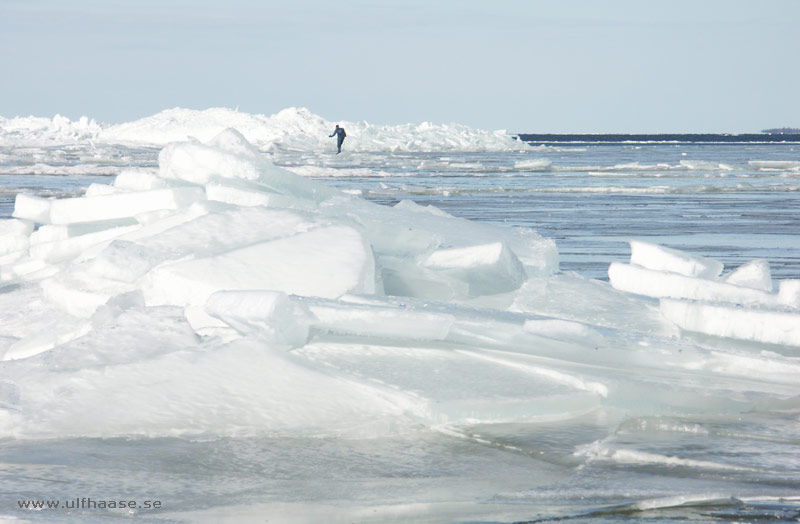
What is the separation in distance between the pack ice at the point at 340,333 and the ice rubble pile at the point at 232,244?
0.04 ft

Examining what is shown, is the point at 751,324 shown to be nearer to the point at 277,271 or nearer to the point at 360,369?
the point at 360,369

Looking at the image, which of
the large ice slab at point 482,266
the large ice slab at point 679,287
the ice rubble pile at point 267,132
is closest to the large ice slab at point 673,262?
the large ice slab at point 679,287

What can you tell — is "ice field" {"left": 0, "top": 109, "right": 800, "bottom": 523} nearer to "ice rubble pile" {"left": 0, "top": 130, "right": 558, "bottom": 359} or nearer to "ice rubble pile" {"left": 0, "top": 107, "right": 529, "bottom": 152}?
"ice rubble pile" {"left": 0, "top": 130, "right": 558, "bottom": 359}

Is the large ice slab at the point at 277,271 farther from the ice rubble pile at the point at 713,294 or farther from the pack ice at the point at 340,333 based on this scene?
the ice rubble pile at the point at 713,294

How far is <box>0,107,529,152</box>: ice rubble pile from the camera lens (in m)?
48.5

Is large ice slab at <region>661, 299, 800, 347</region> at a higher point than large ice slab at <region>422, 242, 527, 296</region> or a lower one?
lower

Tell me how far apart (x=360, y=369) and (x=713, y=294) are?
1.91 m

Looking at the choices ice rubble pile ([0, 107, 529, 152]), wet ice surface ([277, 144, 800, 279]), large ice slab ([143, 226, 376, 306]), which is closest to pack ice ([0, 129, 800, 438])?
large ice slab ([143, 226, 376, 306])

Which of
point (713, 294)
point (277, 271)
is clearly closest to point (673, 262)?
point (713, 294)

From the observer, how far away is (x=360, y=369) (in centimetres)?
318

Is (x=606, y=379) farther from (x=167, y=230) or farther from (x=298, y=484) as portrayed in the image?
(x=167, y=230)

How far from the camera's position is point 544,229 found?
398 inches

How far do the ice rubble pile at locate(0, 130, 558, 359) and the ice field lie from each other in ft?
0.04

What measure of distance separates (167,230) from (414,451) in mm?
1863
